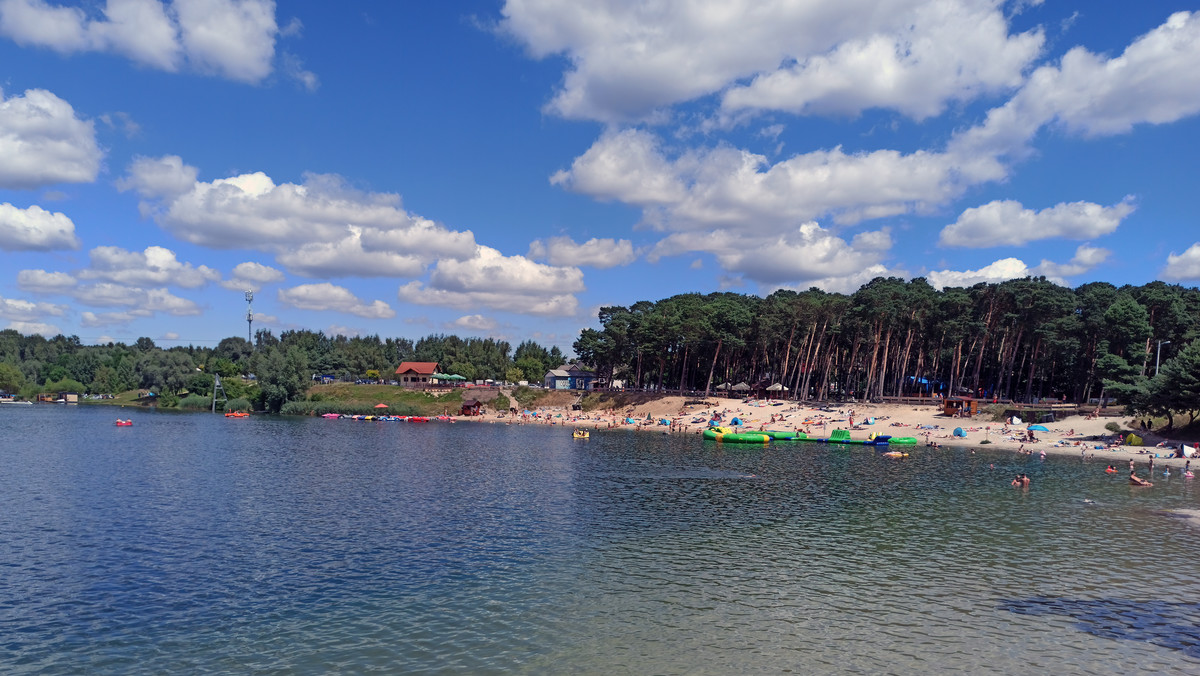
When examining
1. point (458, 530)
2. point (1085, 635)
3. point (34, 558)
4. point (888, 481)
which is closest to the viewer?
point (1085, 635)

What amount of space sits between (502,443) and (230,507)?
4847 centimetres

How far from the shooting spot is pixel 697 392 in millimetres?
132375

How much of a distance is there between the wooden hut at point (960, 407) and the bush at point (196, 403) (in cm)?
14917

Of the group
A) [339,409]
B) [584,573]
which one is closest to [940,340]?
[584,573]

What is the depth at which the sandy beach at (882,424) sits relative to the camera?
7756cm

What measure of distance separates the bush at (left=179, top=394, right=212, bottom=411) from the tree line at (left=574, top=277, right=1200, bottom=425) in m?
85.5

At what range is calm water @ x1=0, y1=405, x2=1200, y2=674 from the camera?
20.2m

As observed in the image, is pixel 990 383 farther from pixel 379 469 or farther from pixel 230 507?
pixel 230 507

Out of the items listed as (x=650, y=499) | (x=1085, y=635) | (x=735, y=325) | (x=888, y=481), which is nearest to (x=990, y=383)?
(x=735, y=325)

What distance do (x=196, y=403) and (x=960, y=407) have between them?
156481 millimetres

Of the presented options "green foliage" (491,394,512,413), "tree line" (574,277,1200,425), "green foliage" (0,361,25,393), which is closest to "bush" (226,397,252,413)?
"green foliage" (491,394,512,413)

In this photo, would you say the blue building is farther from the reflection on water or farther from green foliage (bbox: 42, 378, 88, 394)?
the reflection on water

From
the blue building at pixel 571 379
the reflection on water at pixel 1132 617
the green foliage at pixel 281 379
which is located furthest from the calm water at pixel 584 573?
the blue building at pixel 571 379

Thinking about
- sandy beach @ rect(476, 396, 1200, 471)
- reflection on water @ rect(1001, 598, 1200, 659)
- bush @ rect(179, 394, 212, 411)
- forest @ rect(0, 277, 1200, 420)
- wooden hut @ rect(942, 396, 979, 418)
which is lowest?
bush @ rect(179, 394, 212, 411)
